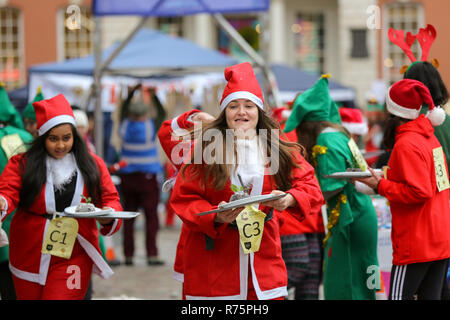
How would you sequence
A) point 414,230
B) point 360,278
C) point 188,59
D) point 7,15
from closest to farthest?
point 414,230 < point 360,278 < point 188,59 < point 7,15

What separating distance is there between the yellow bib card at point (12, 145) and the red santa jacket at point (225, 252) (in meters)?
2.15

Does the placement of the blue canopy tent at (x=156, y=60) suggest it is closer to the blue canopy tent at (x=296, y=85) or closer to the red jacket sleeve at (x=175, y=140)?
the blue canopy tent at (x=296, y=85)

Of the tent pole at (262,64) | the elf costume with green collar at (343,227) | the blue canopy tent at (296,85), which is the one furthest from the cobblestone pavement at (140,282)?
the blue canopy tent at (296,85)

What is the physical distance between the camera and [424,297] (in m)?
4.89

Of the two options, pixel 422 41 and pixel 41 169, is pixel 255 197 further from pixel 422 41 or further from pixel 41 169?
pixel 422 41

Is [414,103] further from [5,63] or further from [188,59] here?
[5,63]

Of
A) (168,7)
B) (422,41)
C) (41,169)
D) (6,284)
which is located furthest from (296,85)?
(41,169)

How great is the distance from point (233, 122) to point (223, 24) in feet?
18.6

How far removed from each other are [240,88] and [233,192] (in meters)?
0.58

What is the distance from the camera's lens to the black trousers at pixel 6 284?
554 cm

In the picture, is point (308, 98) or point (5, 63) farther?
point (5, 63)

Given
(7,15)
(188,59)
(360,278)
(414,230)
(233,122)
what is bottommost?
(360,278)
